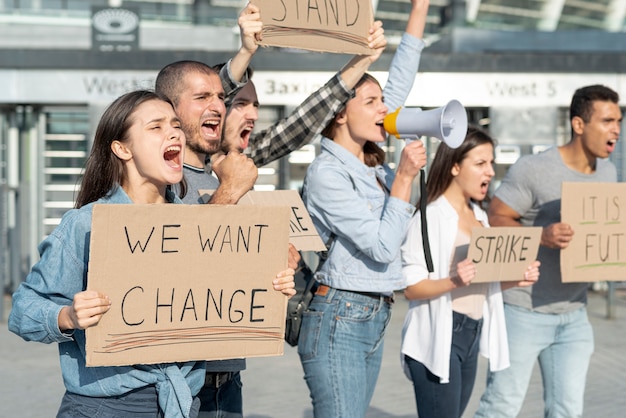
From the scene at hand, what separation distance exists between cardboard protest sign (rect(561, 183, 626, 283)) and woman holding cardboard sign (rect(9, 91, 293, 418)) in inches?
85.5

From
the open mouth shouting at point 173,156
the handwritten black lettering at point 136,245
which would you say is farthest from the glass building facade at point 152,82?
the handwritten black lettering at point 136,245

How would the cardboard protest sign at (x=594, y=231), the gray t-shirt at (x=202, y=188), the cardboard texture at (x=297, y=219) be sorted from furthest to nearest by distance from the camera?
1. the cardboard protest sign at (x=594, y=231)
2. the cardboard texture at (x=297, y=219)
3. the gray t-shirt at (x=202, y=188)

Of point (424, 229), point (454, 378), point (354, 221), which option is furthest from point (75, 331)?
point (454, 378)

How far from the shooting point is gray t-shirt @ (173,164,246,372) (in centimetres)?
362

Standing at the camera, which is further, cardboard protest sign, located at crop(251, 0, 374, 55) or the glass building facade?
the glass building facade

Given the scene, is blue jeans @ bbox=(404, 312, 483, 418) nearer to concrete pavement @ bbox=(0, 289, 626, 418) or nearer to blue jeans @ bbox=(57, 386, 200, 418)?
blue jeans @ bbox=(57, 386, 200, 418)

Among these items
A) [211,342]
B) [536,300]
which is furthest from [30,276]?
[536,300]

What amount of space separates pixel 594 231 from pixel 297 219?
180cm

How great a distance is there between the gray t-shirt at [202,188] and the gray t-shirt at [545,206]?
1.94 metres

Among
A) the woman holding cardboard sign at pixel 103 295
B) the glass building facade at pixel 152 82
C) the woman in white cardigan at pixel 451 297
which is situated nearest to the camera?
the woman holding cardboard sign at pixel 103 295

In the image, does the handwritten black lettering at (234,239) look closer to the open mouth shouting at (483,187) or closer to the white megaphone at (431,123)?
the white megaphone at (431,123)

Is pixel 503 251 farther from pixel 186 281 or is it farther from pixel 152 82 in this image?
pixel 152 82

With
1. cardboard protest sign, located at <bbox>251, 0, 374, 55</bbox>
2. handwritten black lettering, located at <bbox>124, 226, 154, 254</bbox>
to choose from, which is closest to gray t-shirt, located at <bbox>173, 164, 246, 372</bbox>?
cardboard protest sign, located at <bbox>251, 0, 374, 55</bbox>

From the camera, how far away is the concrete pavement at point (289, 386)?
738 cm
